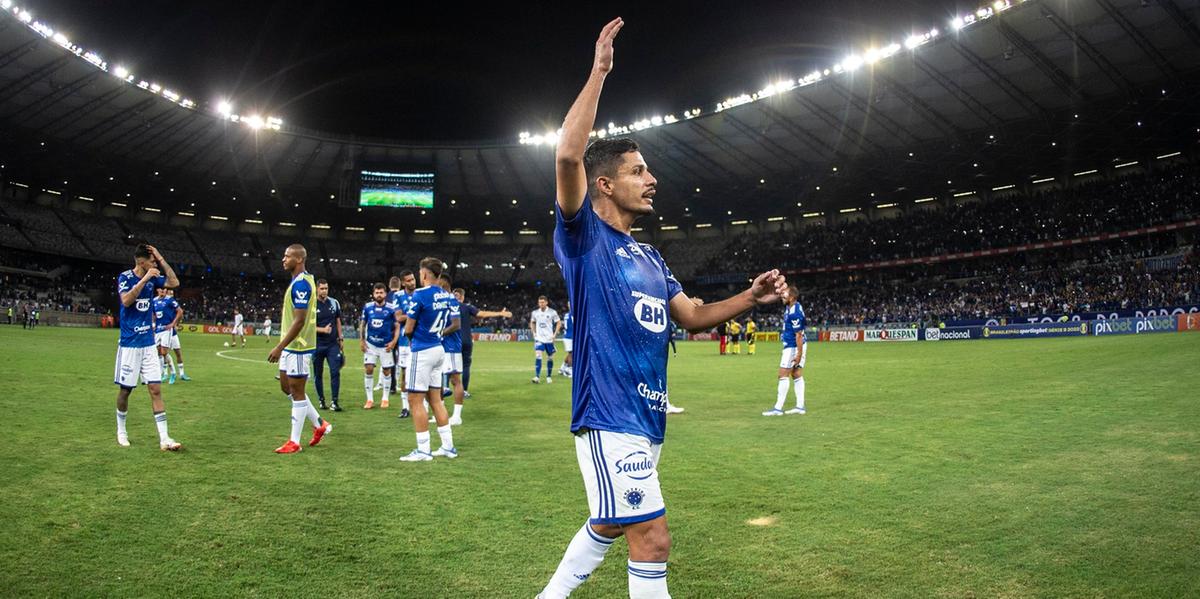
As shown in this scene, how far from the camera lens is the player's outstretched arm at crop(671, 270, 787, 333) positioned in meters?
3.40

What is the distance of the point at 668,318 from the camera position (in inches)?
127

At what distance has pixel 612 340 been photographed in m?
3.01

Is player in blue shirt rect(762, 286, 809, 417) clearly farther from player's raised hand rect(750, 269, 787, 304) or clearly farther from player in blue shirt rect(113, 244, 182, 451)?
player in blue shirt rect(113, 244, 182, 451)

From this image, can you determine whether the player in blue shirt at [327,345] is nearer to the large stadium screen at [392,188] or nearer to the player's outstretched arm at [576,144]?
the player's outstretched arm at [576,144]

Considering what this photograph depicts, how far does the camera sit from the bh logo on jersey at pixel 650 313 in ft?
9.93

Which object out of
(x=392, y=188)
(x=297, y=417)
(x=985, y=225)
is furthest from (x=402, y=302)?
(x=985, y=225)

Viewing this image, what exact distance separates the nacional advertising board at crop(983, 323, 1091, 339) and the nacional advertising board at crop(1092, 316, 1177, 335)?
1.99 ft

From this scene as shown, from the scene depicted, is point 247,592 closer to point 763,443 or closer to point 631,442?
point 631,442

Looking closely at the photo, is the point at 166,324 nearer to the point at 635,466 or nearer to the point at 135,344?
the point at 135,344

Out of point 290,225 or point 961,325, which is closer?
point 961,325

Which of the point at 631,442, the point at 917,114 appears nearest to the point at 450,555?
the point at 631,442

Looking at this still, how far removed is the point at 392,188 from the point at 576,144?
61.1 meters

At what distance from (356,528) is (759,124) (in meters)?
45.0

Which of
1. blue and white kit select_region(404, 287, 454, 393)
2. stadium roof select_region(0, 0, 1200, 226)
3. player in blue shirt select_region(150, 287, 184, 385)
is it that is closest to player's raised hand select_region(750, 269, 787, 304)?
blue and white kit select_region(404, 287, 454, 393)
